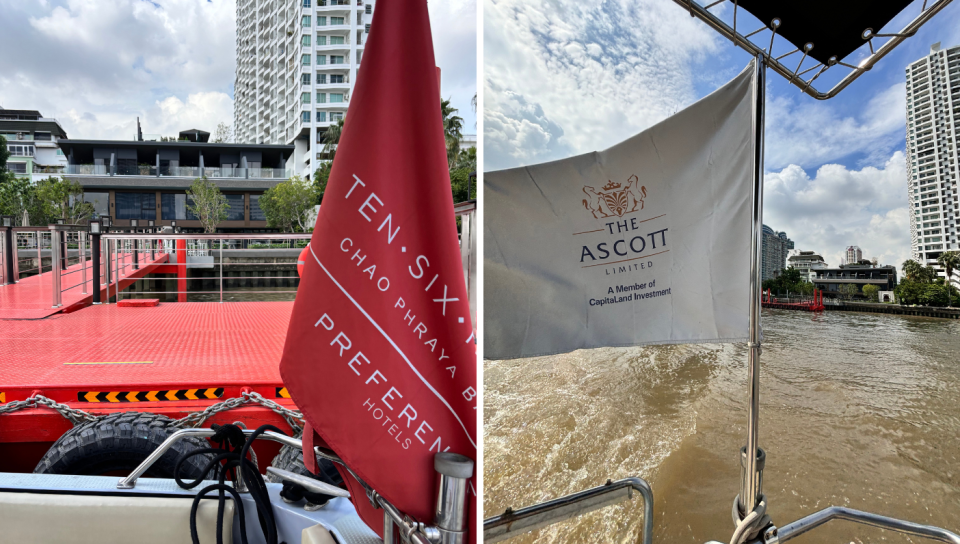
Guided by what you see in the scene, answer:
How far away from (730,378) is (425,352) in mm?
9709

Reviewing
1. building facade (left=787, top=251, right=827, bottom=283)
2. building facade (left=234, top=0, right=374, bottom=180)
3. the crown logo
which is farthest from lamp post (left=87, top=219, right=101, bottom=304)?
building facade (left=234, top=0, right=374, bottom=180)

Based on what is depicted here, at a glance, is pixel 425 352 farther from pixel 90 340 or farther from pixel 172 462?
pixel 90 340

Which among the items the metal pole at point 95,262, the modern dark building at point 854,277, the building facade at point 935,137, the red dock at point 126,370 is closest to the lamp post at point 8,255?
the metal pole at point 95,262

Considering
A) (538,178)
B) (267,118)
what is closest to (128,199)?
(267,118)

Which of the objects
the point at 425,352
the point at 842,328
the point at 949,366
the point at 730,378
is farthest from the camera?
the point at 842,328

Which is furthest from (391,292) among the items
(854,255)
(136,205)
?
(136,205)

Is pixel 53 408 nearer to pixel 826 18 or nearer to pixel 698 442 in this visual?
pixel 826 18

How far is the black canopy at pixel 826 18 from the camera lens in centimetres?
135

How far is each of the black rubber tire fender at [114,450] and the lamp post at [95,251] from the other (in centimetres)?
313

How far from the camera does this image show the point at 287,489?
32.4 inches

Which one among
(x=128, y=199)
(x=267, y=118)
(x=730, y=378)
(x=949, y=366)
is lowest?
(x=949, y=366)

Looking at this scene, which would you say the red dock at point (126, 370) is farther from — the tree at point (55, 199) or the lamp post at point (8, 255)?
the tree at point (55, 199)

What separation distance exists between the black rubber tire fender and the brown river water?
1470 mm

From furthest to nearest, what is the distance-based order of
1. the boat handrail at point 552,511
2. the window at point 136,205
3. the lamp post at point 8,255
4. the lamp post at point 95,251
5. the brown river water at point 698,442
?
1. the window at point 136,205
2. the lamp post at point 8,255
3. the lamp post at point 95,251
4. the brown river water at point 698,442
5. the boat handrail at point 552,511
